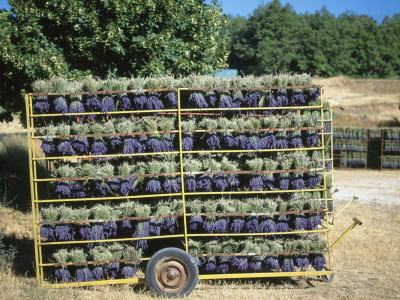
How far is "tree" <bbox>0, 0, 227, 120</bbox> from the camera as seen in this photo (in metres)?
10.1

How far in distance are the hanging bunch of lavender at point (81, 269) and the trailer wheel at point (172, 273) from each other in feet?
3.33

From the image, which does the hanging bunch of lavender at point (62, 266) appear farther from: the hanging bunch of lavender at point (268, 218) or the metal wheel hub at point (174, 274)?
the hanging bunch of lavender at point (268, 218)

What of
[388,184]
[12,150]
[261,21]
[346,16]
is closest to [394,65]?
[346,16]

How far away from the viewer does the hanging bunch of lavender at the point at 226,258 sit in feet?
22.4

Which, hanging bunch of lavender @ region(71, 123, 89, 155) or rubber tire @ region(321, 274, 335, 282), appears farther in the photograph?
rubber tire @ region(321, 274, 335, 282)

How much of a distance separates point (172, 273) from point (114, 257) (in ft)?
3.31

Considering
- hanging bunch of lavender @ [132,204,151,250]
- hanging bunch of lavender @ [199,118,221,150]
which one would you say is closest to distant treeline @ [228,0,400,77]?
hanging bunch of lavender @ [199,118,221,150]

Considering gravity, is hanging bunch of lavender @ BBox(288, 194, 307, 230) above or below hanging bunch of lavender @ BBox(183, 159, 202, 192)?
below

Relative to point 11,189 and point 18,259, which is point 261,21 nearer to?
point 11,189

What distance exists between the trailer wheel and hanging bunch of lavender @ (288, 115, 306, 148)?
102 inches

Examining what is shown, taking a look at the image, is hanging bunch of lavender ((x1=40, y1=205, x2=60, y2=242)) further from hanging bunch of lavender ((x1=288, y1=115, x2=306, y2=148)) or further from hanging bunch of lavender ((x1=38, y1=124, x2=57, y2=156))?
hanging bunch of lavender ((x1=288, y1=115, x2=306, y2=148))

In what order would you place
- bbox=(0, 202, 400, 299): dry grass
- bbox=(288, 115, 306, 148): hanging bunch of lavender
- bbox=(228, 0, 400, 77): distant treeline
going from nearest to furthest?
bbox=(0, 202, 400, 299): dry grass
bbox=(288, 115, 306, 148): hanging bunch of lavender
bbox=(228, 0, 400, 77): distant treeline

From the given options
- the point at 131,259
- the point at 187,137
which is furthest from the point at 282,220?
the point at 131,259

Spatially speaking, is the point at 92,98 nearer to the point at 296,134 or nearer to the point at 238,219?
the point at 238,219
